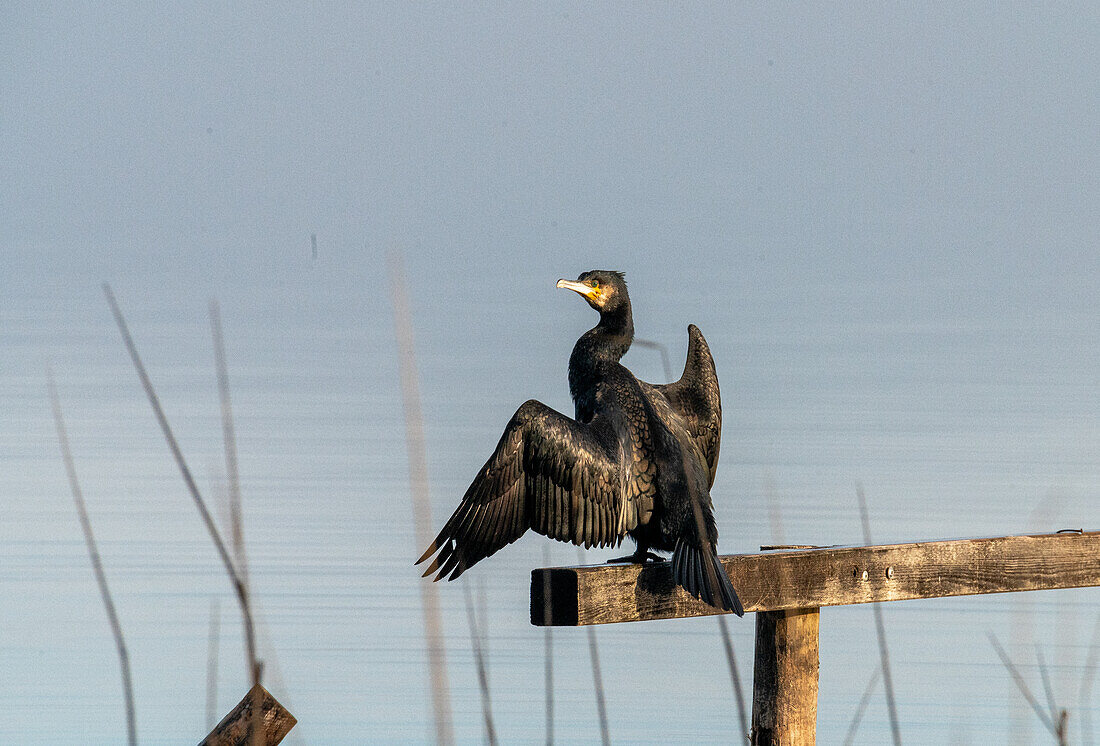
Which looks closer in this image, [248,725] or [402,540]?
[248,725]

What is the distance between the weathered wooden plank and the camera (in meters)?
3.31

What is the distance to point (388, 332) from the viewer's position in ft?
46.4

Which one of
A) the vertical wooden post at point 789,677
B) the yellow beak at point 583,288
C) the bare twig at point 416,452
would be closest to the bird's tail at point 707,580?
the vertical wooden post at point 789,677

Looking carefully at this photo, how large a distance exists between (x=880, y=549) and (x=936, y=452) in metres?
6.48

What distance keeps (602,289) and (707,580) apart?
1.40 m

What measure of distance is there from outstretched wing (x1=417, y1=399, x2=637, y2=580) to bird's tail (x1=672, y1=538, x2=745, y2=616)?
415 mm

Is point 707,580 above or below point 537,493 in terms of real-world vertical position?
below

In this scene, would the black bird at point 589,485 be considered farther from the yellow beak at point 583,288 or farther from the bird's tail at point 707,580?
the yellow beak at point 583,288

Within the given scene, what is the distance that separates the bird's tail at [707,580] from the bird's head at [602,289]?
1.24 metres

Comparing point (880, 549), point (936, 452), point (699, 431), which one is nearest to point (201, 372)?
point (936, 452)

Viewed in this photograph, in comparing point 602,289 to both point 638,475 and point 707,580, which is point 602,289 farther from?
point 707,580

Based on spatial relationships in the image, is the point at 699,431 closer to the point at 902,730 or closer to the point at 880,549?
the point at 880,549

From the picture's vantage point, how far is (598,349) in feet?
14.7

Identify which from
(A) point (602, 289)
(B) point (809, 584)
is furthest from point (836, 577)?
(A) point (602, 289)
